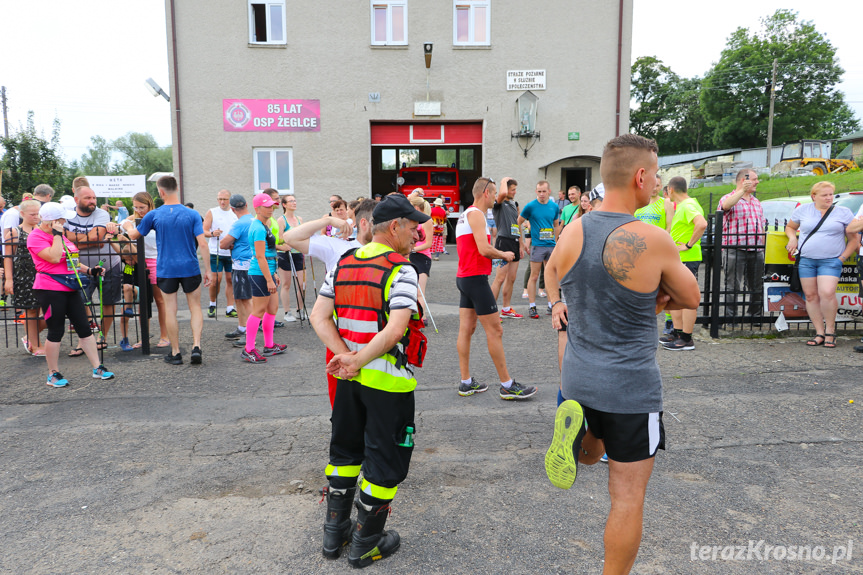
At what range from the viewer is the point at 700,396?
5.30 metres

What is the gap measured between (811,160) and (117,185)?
4043cm

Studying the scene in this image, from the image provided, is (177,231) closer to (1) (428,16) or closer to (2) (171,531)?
(2) (171,531)

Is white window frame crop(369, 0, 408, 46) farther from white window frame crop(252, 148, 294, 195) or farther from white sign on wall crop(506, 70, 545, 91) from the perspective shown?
white window frame crop(252, 148, 294, 195)

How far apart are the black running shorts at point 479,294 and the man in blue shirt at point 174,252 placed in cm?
325

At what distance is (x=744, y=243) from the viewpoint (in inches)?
301

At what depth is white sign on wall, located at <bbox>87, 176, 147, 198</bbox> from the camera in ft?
50.6

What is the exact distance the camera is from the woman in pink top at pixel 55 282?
572 centimetres

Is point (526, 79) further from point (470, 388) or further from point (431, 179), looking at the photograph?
point (470, 388)

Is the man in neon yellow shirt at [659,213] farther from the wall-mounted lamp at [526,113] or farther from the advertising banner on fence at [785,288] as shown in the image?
the wall-mounted lamp at [526,113]

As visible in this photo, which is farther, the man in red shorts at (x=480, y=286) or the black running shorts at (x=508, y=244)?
the black running shorts at (x=508, y=244)

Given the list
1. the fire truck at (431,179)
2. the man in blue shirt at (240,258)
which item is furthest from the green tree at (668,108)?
the man in blue shirt at (240,258)

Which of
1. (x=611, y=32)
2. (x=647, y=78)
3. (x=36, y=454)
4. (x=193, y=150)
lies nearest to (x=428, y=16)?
(x=611, y=32)

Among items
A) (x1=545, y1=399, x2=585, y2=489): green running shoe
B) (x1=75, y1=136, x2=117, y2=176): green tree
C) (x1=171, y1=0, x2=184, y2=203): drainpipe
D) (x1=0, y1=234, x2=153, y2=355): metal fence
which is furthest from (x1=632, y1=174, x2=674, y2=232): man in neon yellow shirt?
(x1=75, y1=136, x2=117, y2=176): green tree

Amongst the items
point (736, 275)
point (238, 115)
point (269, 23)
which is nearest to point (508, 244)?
point (736, 275)
